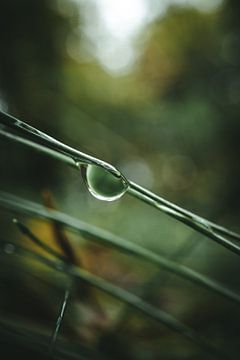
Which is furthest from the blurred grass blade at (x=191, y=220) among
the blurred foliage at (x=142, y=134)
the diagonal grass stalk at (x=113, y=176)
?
the blurred foliage at (x=142, y=134)

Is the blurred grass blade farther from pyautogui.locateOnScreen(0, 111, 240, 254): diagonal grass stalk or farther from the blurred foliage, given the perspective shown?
the blurred foliage

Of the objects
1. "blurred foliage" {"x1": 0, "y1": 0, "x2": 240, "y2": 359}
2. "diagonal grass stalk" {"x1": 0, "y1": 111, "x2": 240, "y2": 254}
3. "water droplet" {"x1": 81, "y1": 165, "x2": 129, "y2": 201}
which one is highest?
"blurred foliage" {"x1": 0, "y1": 0, "x2": 240, "y2": 359}

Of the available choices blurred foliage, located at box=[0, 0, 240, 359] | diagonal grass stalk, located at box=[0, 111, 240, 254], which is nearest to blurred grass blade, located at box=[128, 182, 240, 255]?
Result: diagonal grass stalk, located at box=[0, 111, 240, 254]

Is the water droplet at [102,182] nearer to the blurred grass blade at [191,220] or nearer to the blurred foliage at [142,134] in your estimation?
the blurred grass blade at [191,220]

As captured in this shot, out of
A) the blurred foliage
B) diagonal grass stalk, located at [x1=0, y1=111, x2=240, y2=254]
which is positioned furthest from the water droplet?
the blurred foliage

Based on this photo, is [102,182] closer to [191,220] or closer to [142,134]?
[191,220]

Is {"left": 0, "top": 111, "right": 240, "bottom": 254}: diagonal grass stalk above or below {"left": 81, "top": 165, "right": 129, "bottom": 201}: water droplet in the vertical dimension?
below

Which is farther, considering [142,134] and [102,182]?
[142,134]

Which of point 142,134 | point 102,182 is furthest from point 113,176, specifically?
point 142,134

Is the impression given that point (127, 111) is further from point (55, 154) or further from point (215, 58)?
point (55, 154)

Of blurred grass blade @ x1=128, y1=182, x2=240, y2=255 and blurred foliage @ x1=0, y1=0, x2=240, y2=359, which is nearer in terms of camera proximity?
blurred grass blade @ x1=128, y1=182, x2=240, y2=255
